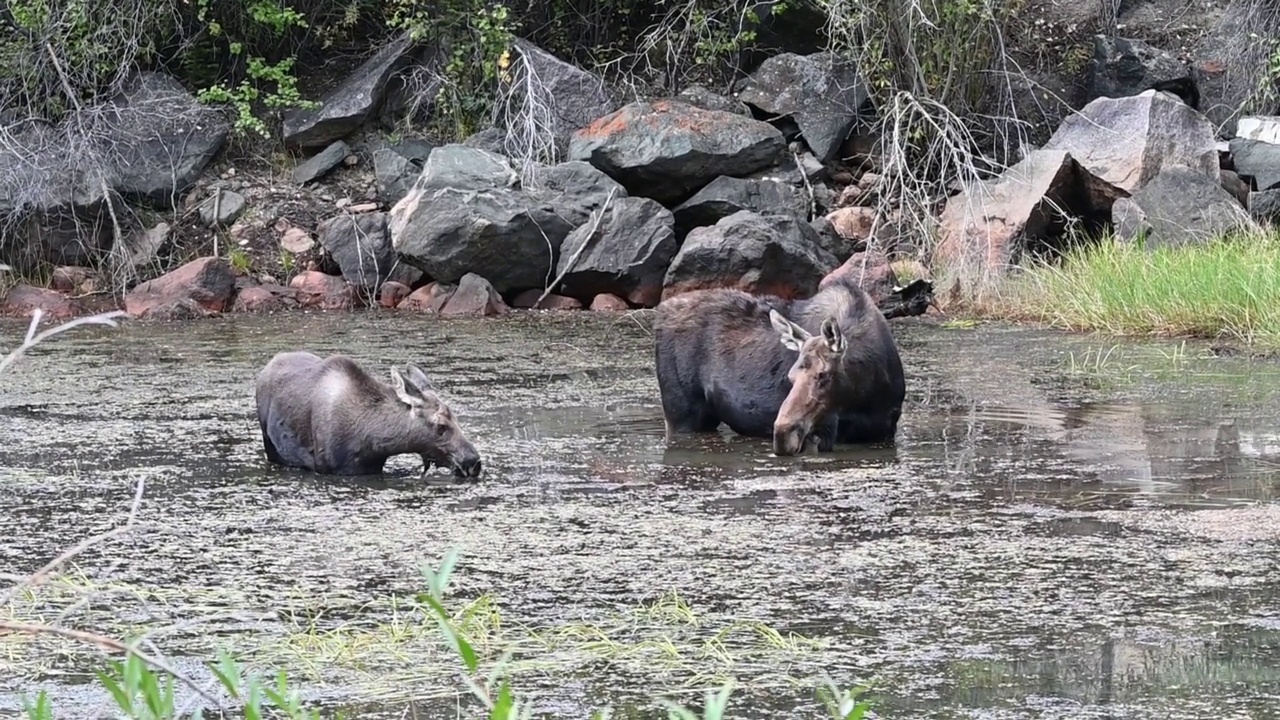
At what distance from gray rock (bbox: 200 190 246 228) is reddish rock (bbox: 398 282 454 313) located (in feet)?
8.34

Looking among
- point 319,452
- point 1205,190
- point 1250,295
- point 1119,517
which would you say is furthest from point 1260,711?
point 1205,190

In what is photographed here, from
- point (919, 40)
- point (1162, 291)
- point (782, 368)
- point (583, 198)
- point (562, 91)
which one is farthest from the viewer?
point (562, 91)

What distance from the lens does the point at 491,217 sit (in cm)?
1506

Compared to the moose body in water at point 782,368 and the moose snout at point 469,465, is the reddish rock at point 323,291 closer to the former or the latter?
the moose body in water at point 782,368

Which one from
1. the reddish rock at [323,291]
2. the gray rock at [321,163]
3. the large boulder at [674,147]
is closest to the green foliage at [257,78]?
the gray rock at [321,163]

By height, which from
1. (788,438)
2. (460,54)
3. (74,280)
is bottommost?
(74,280)

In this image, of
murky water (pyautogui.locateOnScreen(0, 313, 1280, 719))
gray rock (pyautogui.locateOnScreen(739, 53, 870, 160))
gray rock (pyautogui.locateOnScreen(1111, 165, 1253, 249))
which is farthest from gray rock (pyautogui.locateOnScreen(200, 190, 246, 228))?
gray rock (pyautogui.locateOnScreen(1111, 165, 1253, 249))

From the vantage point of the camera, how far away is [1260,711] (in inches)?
157

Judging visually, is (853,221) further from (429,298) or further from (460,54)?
(460,54)

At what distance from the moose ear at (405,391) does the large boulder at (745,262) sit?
6.87 meters

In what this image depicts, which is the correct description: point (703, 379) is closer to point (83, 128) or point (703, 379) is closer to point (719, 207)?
point (719, 207)

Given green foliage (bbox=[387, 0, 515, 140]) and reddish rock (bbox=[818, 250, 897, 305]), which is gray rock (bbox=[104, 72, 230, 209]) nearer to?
green foliage (bbox=[387, 0, 515, 140])

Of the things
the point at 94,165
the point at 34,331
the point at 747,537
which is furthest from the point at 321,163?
the point at 34,331

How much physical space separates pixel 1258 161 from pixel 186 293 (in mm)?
9527
